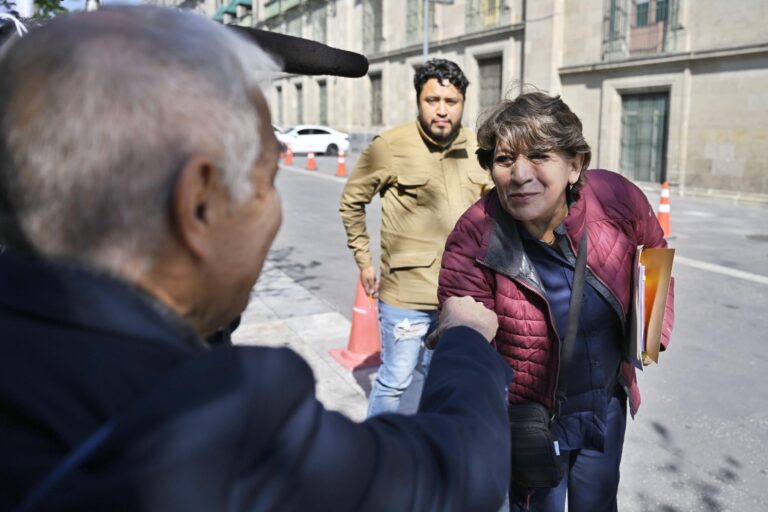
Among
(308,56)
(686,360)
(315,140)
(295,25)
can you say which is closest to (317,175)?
(315,140)

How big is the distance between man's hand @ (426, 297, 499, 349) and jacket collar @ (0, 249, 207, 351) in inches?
32.9

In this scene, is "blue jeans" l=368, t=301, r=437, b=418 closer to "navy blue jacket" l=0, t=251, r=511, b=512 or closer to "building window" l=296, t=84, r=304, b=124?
"navy blue jacket" l=0, t=251, r=511, b=512

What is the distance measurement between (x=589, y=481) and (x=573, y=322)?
0.63 m

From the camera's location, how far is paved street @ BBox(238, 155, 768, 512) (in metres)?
3.57

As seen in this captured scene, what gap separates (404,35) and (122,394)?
28711mm

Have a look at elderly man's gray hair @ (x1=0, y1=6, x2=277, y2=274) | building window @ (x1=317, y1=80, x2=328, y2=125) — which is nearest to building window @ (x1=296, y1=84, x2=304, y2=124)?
building window @ (x1=317, y1=80, x2=328, y2=125)

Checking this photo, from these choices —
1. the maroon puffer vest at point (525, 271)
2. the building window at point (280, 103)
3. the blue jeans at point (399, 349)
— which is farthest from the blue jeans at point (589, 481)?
the building window at point (280, 103)

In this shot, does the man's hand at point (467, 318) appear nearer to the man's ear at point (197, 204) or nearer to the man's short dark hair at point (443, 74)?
the man's ear at point (197, 204)

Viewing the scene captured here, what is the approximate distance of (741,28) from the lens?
14.7m

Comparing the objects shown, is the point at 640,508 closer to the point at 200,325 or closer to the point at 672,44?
the point at 200,325

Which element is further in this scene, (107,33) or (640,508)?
(640,508)

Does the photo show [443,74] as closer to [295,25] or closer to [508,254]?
[508,254]

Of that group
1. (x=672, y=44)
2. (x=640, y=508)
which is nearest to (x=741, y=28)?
(x=672, y=44)

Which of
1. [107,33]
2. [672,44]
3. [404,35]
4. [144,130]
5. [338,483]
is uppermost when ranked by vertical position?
[404,35]
